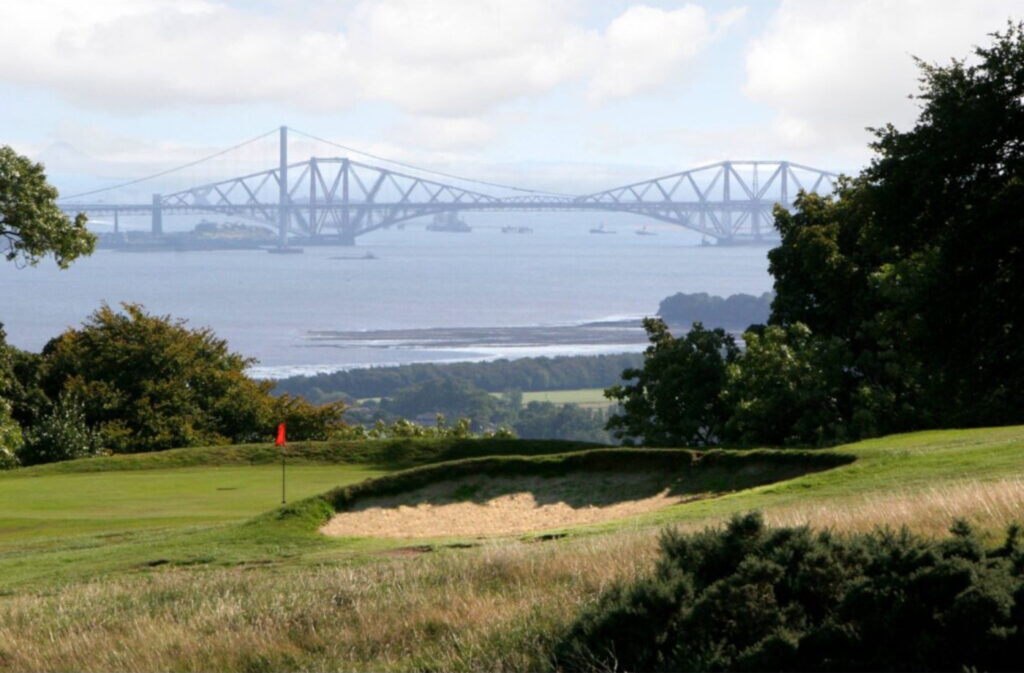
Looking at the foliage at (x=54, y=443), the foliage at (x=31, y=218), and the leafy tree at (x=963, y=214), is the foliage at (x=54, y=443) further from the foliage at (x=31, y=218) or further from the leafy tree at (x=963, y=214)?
the leafy tree at (x=963, y=214)

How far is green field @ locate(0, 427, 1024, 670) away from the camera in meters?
9.80

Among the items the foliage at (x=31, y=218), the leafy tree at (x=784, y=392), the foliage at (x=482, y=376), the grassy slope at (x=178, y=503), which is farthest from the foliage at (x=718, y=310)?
Answer: the foliage at (x=31, y=218)

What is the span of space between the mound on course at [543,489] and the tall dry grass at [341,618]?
6381 mm

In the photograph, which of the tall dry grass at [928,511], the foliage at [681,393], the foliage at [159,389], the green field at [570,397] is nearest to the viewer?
the tall dry grass at [928,511]

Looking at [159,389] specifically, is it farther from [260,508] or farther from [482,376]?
[482,376]

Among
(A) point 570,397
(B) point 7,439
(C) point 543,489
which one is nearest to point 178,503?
(C) point 543,489

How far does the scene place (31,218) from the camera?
92.2 ft

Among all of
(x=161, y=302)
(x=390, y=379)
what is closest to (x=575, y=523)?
(x=390, y=379)

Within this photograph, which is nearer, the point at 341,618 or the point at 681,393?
the point at 341,618

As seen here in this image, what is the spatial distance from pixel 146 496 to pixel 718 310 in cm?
12057

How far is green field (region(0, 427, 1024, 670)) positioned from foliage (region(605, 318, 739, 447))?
13.1m

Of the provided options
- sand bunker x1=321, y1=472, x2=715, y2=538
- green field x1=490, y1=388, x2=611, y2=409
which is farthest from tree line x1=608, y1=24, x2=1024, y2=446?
green field x1=490, y1=388, x2=611, y2=409

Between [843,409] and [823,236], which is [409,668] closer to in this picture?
[843,409]

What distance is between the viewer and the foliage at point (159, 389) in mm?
38938
